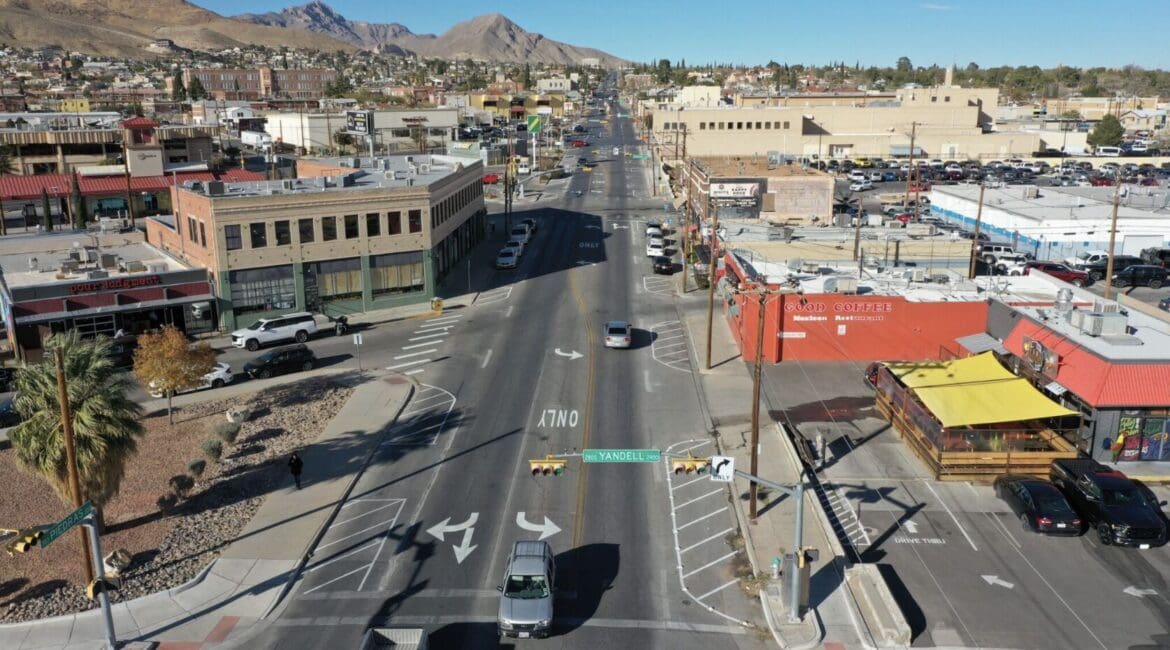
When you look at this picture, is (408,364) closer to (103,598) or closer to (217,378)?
(217,378)

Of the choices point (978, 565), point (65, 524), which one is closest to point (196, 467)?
point (65, 524)

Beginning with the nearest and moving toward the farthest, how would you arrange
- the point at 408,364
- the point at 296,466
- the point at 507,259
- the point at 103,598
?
the point at 103,598, the point at 296,466, the point at 408,364, the point at 507,259

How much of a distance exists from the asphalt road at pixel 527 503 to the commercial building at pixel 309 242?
14.0ft

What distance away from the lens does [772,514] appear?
1094 inches

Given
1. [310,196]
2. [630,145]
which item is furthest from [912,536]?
[630,145]

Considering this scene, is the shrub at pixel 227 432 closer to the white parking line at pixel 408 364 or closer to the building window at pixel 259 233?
the white parking line at pixel 408 364

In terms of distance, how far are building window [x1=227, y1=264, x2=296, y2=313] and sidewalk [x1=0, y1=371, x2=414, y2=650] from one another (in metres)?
19.8

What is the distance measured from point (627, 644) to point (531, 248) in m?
56.3

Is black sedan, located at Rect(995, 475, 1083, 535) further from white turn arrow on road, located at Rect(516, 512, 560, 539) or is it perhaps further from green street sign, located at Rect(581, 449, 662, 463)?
white turn arrow on road, located at Rect(516, 512, 560, 539)

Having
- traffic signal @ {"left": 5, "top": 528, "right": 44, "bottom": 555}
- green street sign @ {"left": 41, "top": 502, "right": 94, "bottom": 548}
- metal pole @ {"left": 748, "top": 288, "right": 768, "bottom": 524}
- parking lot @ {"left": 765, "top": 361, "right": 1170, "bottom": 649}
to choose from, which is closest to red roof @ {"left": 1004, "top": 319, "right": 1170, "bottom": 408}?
parking lot @ {"left": 765, "top": 361, "right": 1170, "bottom": 649}

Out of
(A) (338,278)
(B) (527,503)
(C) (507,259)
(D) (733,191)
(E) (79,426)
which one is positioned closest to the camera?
(E) (79,426)

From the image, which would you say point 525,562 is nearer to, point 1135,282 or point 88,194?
point 1135,282

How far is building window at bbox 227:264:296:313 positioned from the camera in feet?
163

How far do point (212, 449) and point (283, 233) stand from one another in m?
21.5
